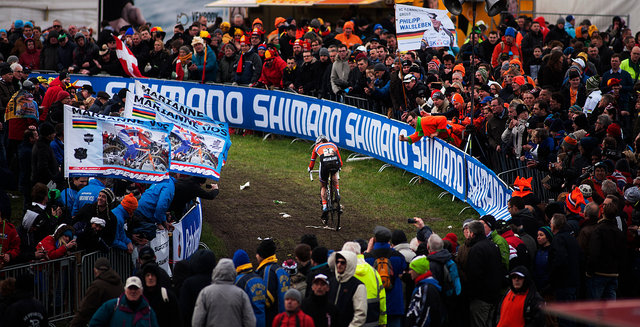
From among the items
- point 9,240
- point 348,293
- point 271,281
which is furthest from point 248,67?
point 348,293

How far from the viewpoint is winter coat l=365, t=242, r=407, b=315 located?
10.6 metres

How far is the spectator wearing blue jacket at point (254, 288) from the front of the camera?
9930 millimetres

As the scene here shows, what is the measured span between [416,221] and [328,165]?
17.3ft

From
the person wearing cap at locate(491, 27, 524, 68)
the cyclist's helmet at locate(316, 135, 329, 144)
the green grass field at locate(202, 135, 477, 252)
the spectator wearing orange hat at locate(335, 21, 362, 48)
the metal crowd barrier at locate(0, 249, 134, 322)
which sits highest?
the spectator wearing orange hat at locate(335, 21, 362, 48)

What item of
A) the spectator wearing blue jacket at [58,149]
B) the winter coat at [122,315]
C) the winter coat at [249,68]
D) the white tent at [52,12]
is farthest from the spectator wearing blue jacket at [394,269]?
the white tent at [52,12]

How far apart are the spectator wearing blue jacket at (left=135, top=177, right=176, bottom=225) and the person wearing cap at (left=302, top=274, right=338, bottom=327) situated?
4661mm

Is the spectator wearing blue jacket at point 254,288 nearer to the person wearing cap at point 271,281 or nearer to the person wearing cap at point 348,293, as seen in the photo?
the person wearing cap at point 271,281

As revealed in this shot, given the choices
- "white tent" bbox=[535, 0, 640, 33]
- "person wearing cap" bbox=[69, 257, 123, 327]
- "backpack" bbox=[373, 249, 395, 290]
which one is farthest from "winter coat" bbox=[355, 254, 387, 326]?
"white tent" bbox=[535, 0, 640, 33]

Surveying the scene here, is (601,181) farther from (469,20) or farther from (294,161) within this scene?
(469,20)

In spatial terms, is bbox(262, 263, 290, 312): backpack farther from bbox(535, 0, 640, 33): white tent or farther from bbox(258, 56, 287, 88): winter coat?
bbox(535, 0, 640, 33): white tent

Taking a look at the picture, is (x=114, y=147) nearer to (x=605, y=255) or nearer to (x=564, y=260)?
(x=564, y=260)

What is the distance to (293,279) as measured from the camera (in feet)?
35.0

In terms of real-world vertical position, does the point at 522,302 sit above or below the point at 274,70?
below

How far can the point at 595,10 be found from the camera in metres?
30.0
